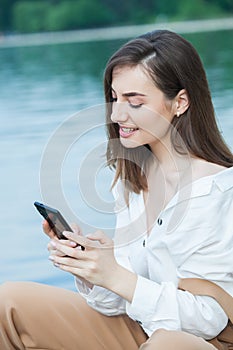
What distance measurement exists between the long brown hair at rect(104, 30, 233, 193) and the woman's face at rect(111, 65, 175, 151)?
2 centimetres

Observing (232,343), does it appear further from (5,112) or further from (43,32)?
(43,32)

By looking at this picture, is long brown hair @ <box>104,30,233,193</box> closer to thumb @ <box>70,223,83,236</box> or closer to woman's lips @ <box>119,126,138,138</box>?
woman's lips @ <box>119,126,138,138</box>

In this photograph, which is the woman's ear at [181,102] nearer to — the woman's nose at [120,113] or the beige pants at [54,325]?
the woman's nose at [120,113]

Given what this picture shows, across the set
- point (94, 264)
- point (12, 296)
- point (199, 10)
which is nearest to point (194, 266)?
point (94, 264)

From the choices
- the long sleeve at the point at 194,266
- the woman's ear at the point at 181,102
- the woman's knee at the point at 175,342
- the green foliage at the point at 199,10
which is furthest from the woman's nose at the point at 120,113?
the green foliage at the point at 199,10

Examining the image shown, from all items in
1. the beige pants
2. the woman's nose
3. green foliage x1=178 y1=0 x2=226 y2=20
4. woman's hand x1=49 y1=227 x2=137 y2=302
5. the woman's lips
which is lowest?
the beige pants

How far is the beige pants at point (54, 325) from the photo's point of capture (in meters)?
2.54

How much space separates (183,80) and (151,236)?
1.20 feet

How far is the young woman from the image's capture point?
238 centimetres

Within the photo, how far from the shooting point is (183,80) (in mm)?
2484

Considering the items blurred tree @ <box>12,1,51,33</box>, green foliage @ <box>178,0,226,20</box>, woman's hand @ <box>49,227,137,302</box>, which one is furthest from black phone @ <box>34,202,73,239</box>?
blurred tree @ <box>12,1,51,33</box>

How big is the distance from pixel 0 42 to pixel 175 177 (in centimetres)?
3099

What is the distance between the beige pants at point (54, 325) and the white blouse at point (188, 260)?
65 mm

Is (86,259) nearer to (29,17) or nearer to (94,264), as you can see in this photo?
(94,264)
